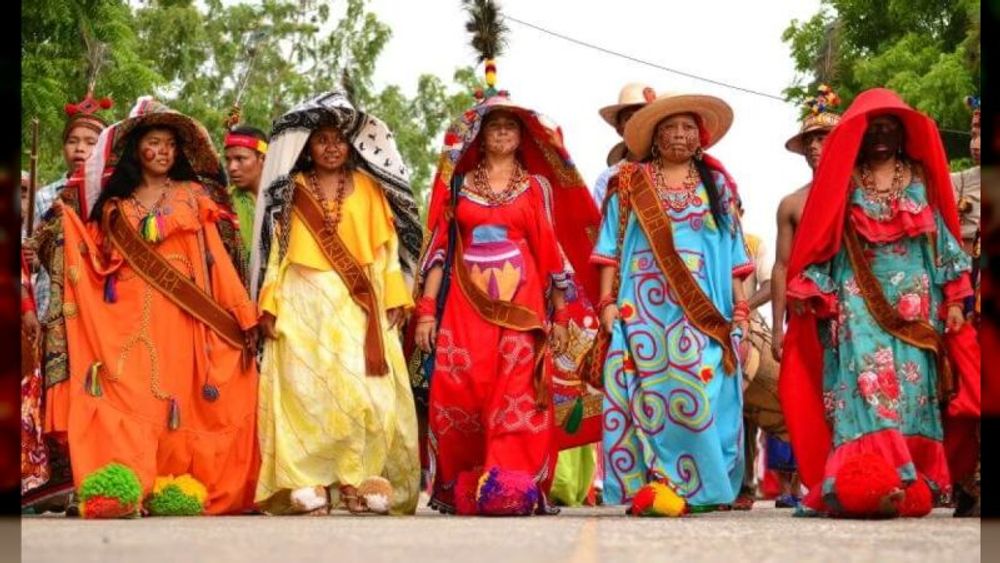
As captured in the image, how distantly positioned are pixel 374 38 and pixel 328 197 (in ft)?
95.7

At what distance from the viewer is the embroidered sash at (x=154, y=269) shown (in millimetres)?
11125

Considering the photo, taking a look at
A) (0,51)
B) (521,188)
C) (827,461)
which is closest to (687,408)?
(827,461)

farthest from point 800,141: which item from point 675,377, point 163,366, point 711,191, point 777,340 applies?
point 163,366

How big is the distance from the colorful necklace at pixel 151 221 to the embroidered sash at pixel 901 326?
392 centimetres

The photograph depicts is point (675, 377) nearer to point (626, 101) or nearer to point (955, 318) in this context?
point (955, 318)

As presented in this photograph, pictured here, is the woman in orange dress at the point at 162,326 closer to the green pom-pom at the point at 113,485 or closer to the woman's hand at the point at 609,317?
the green pom-pom at the point at 113,485

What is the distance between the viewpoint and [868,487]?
930cm

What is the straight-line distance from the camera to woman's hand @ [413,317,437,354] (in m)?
11.2

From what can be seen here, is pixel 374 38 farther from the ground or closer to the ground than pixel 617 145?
farther from the ground

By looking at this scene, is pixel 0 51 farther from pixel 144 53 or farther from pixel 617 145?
pixel 144 53

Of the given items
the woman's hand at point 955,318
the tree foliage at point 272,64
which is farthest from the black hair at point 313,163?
the tree foliage at point 272,64

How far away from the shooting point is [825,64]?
12.8 m

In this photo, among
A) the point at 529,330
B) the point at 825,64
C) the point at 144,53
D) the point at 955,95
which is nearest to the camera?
the point at 529,330

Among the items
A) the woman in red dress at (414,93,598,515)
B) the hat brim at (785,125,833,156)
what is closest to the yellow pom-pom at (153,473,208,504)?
the woman in red dress at (414,93,598,515)
